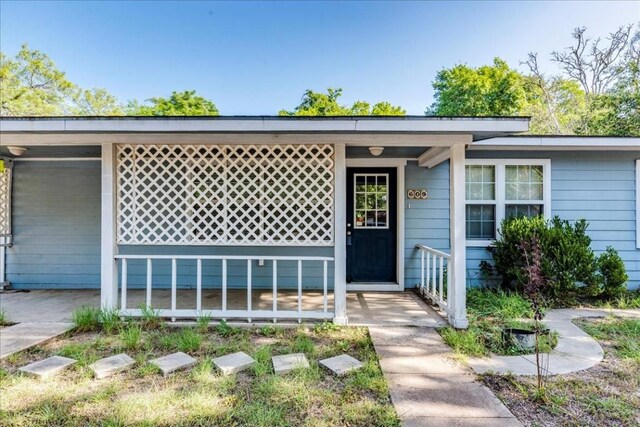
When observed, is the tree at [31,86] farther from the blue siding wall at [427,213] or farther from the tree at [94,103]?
the blue siding wall at [427,213]

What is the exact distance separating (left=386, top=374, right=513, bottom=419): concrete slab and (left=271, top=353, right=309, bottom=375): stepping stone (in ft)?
2.41

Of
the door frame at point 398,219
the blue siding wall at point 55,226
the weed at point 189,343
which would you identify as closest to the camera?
the weed at point 189,343

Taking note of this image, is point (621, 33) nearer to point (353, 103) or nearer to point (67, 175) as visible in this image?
point (353, 103)

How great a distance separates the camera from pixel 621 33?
13.1 metres

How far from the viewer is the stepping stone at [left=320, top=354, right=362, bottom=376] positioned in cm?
273

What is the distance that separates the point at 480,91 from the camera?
17750 mm

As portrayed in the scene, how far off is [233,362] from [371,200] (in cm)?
364

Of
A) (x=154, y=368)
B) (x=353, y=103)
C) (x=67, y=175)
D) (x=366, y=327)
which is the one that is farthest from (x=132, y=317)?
(x=353, y=103)

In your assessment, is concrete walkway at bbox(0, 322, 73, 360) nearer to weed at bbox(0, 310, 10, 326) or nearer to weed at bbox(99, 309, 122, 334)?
weed at bbox(0, 310, 10, 326)

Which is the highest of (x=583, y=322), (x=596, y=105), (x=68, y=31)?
(x=68, y=31)

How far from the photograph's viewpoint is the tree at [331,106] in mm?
22673

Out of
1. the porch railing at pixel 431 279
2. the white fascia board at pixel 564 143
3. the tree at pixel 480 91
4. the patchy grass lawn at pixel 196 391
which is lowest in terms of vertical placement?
the patchy grass lawn at pixel 196 391

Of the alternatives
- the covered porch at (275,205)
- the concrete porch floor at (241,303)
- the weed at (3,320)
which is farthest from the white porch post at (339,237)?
the weed at (3,320)

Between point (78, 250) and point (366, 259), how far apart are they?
494 centimetres
